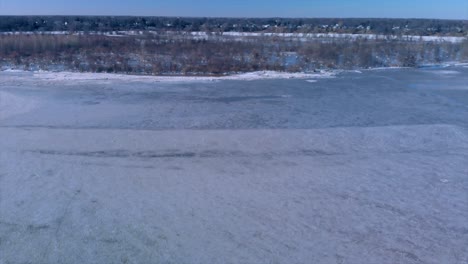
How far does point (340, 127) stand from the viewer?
11727mm

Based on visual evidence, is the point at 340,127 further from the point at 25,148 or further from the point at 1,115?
the point at 1,115

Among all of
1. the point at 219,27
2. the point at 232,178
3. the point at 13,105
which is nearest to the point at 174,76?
the point at 13,105

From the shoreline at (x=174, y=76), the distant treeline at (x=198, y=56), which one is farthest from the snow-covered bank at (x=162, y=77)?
the distant treeline at (x=198, y=56)

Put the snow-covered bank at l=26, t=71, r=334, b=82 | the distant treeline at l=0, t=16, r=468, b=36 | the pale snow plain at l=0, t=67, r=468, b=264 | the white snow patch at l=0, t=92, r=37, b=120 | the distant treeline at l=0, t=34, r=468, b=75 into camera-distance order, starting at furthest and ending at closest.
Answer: the distant treeline at l=0, t=16, r=468, b=36 < the distant treeline at l=0, t=34, r=468, b=75 < the snow-covered bank at l=26, t=71, r=334, b=82 < the white snow patch at l=0, t=92, r=37, b=120 < the pale snow plain at l=0, t=67, r=468, b=264

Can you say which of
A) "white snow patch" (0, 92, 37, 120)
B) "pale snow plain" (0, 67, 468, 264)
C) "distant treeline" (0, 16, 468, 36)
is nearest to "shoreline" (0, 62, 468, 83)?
"pale snow plain" (0, 67, 468, 264)

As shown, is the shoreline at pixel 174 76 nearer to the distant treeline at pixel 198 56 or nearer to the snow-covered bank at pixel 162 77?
the snow-covered bank at pixel 162 77

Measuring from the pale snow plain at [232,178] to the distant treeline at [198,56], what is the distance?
798 cm

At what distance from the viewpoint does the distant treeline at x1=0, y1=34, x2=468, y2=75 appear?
75.6 feet

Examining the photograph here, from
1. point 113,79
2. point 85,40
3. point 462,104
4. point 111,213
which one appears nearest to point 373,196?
point 111,213

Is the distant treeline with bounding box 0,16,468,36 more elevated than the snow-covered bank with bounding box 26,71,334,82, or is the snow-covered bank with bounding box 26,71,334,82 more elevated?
the distant treeline with bounding box 0,16,468,36

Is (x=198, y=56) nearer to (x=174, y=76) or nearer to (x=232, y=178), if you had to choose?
(x=174, y=76)

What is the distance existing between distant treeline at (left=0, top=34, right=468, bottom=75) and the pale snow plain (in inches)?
314

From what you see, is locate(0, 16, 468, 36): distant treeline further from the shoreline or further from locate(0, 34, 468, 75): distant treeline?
the shoreline

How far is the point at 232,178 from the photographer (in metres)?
8.38
